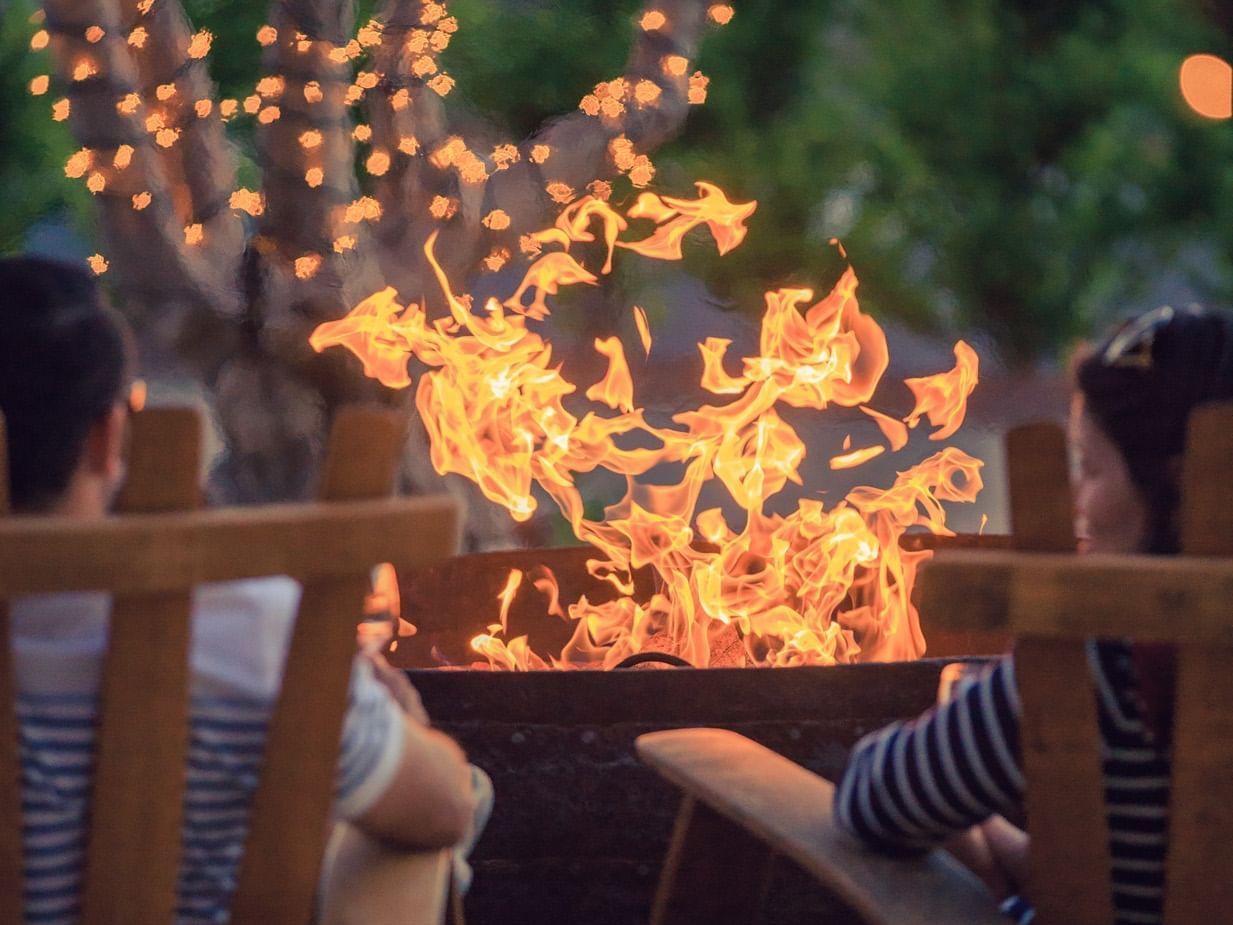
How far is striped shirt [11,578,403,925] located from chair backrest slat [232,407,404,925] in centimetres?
3

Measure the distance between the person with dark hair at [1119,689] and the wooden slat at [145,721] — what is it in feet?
2.39

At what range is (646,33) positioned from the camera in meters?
4.37

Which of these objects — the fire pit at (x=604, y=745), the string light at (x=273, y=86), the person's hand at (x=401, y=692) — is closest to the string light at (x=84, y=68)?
the string light at (x=273, y=86)

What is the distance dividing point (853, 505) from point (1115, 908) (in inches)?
88.8

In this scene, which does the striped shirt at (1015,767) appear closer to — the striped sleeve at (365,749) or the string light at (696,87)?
the striped sleeve at (365,749)

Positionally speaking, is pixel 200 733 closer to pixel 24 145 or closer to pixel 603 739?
pixel 603 739

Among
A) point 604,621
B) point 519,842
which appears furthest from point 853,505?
point 519,842

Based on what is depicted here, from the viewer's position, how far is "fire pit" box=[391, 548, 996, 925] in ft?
8.50

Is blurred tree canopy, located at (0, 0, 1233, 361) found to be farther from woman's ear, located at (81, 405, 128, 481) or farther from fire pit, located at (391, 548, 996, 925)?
woman's ear, located at (81, 405, 128, 481)

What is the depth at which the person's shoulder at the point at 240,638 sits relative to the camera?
1.42 m

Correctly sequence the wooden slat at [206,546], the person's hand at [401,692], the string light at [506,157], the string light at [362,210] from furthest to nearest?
the string light at [506,157], the string light at [362,210], the person's hand at [401,692], the wooden slat at [206,546]

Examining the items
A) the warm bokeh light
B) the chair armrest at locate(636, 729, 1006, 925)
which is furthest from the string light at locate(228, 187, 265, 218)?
the warm bokeh light

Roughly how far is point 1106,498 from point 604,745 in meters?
1.22

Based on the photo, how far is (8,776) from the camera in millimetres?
1359
